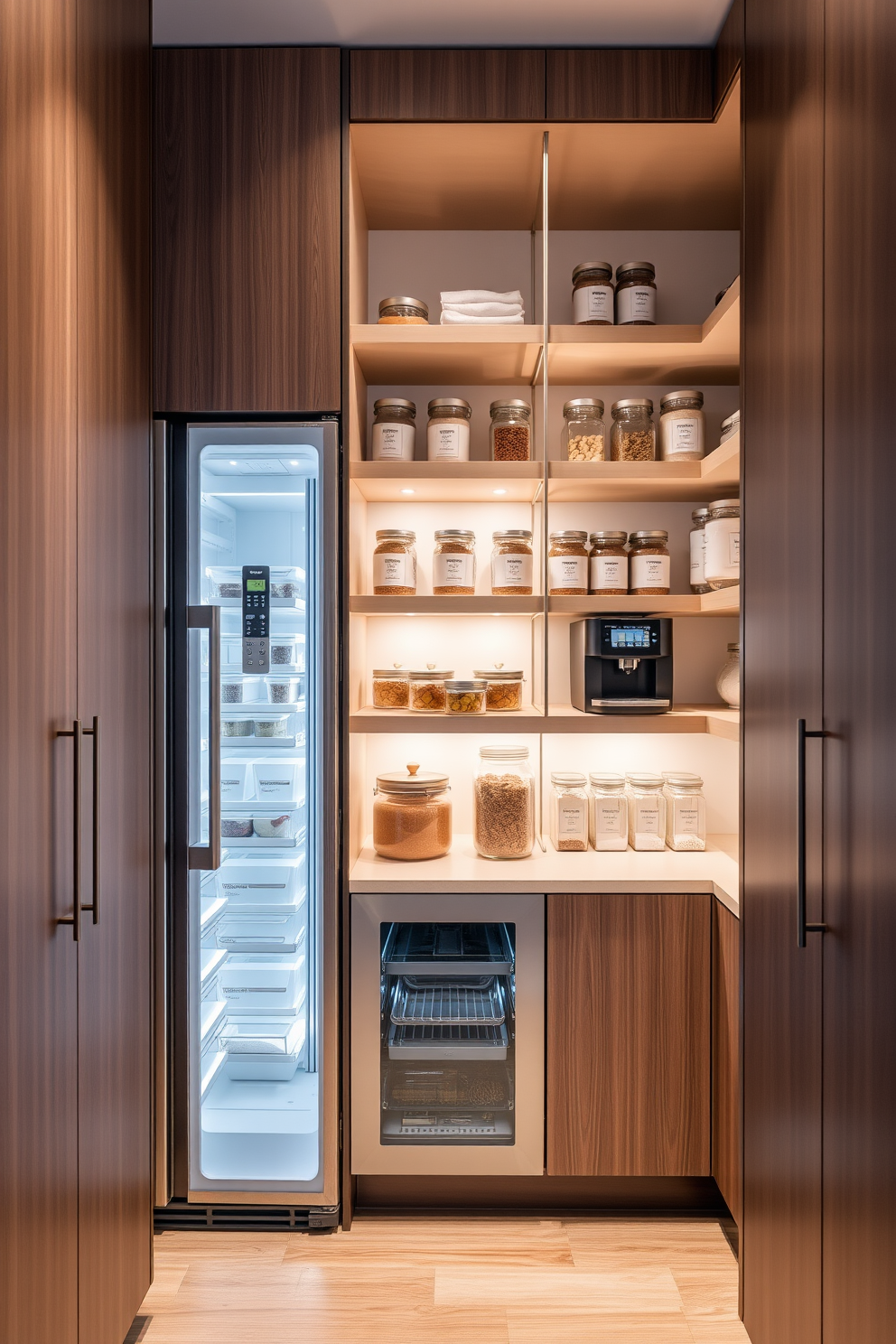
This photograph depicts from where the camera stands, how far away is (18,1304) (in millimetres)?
1192

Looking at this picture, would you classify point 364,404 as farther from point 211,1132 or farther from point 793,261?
point 211,1132

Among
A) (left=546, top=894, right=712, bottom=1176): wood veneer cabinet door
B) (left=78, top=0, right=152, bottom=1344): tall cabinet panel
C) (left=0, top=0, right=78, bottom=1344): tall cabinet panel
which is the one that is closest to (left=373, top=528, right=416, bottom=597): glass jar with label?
(left=78, top=0, right=152, bottom=1344): tall cabinet panel

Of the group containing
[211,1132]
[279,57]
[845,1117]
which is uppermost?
[279,57]

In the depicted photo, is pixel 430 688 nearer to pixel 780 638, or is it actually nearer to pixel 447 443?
pixel 447 443

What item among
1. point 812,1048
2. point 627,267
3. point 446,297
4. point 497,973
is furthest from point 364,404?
point 812,1048

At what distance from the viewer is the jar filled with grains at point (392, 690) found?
7.70 feet

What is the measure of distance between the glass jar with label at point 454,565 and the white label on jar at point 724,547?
0.62 metres

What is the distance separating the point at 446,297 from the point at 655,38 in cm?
75

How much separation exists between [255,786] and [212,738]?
18cm

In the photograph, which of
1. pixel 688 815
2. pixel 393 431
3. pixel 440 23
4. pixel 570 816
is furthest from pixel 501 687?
pixel 440 23

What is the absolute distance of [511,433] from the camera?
2.32 meters

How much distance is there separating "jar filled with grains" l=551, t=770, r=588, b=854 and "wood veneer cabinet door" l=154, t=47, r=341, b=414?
1.16 meters

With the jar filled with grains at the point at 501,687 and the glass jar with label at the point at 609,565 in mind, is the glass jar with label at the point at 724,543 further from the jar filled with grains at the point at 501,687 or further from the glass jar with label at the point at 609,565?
the jar filled with grains at the point at 501,687

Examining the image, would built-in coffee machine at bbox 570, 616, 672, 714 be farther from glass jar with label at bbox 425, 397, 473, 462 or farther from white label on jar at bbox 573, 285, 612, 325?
white label on jar at bbox 573, 285, 612, 325
